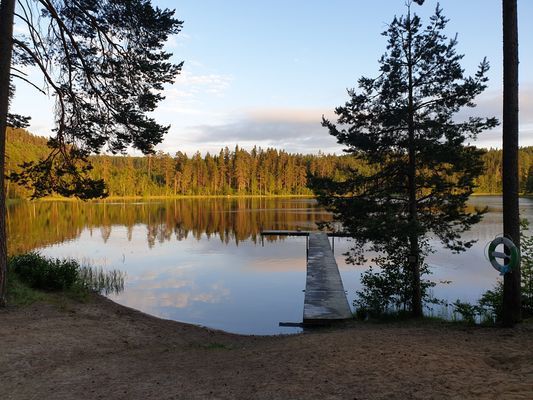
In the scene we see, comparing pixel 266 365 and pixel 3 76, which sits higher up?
pixel 3 76

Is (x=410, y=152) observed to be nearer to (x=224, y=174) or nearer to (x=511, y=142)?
(x=511, y=142)

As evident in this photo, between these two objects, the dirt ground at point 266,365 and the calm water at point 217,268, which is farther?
the calm water at point 217,268

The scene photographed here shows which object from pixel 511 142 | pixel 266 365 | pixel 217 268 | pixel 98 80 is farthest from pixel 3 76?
pixel 217 268

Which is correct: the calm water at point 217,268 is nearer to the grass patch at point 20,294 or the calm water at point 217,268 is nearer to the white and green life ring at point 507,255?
the grass patch at point 20,294

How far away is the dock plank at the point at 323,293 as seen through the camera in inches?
433

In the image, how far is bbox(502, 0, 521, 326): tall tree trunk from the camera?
7.78m

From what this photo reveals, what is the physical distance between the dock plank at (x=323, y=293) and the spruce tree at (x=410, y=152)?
2.08 meters

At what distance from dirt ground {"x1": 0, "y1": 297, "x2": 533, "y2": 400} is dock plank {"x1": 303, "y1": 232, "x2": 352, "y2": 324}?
282cm

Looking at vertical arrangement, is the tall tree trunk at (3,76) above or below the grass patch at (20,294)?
above

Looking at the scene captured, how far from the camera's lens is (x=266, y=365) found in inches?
237

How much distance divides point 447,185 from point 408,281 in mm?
2938

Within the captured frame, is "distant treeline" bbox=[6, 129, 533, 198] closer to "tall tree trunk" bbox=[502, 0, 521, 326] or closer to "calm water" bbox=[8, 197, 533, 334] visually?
"calm water" bbox=[8, 197, 533, 334]

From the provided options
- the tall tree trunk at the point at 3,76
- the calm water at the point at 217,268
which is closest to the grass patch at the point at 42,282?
the tall tree trunk at the point at 3,76

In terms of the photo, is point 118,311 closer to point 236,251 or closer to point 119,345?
point 119,345
